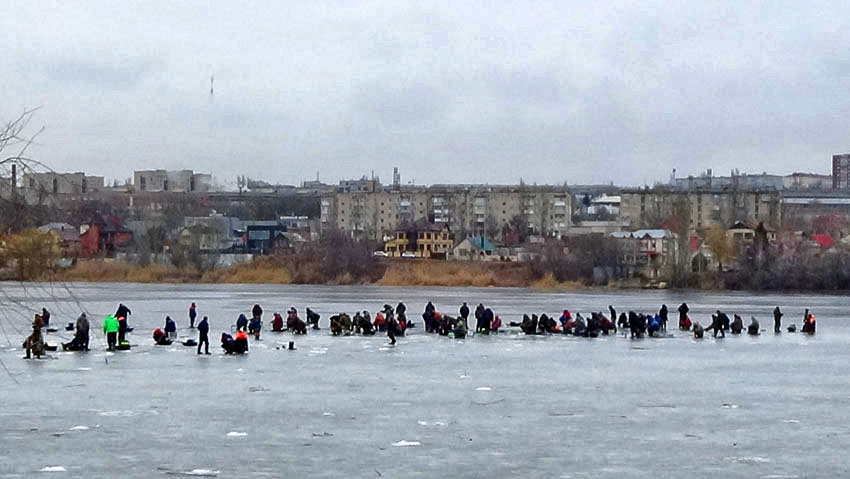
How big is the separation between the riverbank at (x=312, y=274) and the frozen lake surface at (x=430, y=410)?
192 ft

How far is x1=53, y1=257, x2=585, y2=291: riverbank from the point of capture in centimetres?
9556

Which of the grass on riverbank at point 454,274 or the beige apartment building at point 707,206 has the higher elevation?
the beige apartment building at point 707,206

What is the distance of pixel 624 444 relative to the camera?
18.3 meters

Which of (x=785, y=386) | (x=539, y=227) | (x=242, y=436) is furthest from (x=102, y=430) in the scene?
(x=539, y=227)

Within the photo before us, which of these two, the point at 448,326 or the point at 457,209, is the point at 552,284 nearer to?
the point at 448,326

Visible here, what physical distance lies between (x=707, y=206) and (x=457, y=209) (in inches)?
1117

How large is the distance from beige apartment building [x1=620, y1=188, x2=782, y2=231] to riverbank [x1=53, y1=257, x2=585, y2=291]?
33.7m

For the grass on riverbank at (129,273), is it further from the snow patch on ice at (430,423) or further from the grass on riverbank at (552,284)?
the snow patch on ice at (430,423)

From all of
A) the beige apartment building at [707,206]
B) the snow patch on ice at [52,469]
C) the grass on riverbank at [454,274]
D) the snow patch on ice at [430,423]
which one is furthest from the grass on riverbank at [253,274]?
the snow patch on ice at [52,469]

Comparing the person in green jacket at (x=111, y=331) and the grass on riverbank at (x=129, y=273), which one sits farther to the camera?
Result: the grass on riverbank at (x=129, y=273)

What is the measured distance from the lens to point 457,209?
16350 centimetres

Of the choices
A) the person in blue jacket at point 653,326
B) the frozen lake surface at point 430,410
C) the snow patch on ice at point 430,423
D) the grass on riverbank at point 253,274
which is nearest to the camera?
the frozen lake surface at point 430,410

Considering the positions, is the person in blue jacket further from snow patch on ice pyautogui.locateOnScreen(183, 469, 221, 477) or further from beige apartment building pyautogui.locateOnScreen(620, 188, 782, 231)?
beige apartment building pyautogui.locateOnScreen(620, 188, 782, 231)

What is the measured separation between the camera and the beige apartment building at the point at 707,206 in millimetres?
139125
